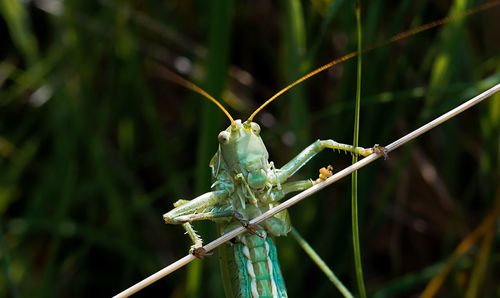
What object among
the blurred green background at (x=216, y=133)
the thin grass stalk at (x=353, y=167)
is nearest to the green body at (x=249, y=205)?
the thin grass stalk at (x=353, y=167)

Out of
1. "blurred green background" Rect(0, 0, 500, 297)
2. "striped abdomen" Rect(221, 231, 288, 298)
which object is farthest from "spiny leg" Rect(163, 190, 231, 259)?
"blurred green background" Rect(0, 0, 500, 297)

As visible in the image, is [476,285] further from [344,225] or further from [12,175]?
[12,175]

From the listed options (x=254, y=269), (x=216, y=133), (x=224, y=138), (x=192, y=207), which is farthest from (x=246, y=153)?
(x=216, y=133)

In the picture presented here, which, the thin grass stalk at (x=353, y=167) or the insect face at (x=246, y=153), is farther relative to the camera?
the insect face at (x=246, y=153)

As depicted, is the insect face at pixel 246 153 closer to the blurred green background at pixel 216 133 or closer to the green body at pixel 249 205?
the green body at pixel 249 205

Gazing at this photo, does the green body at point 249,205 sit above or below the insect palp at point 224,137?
below

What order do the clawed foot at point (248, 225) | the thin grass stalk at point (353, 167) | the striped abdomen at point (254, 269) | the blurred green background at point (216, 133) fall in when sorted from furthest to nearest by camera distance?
the blurred green background at point (216, 133) → the striped abdomen at point (254, 269) → the clawed foot at point (248, 225) → the thin grass stalk at point (353, 167)
